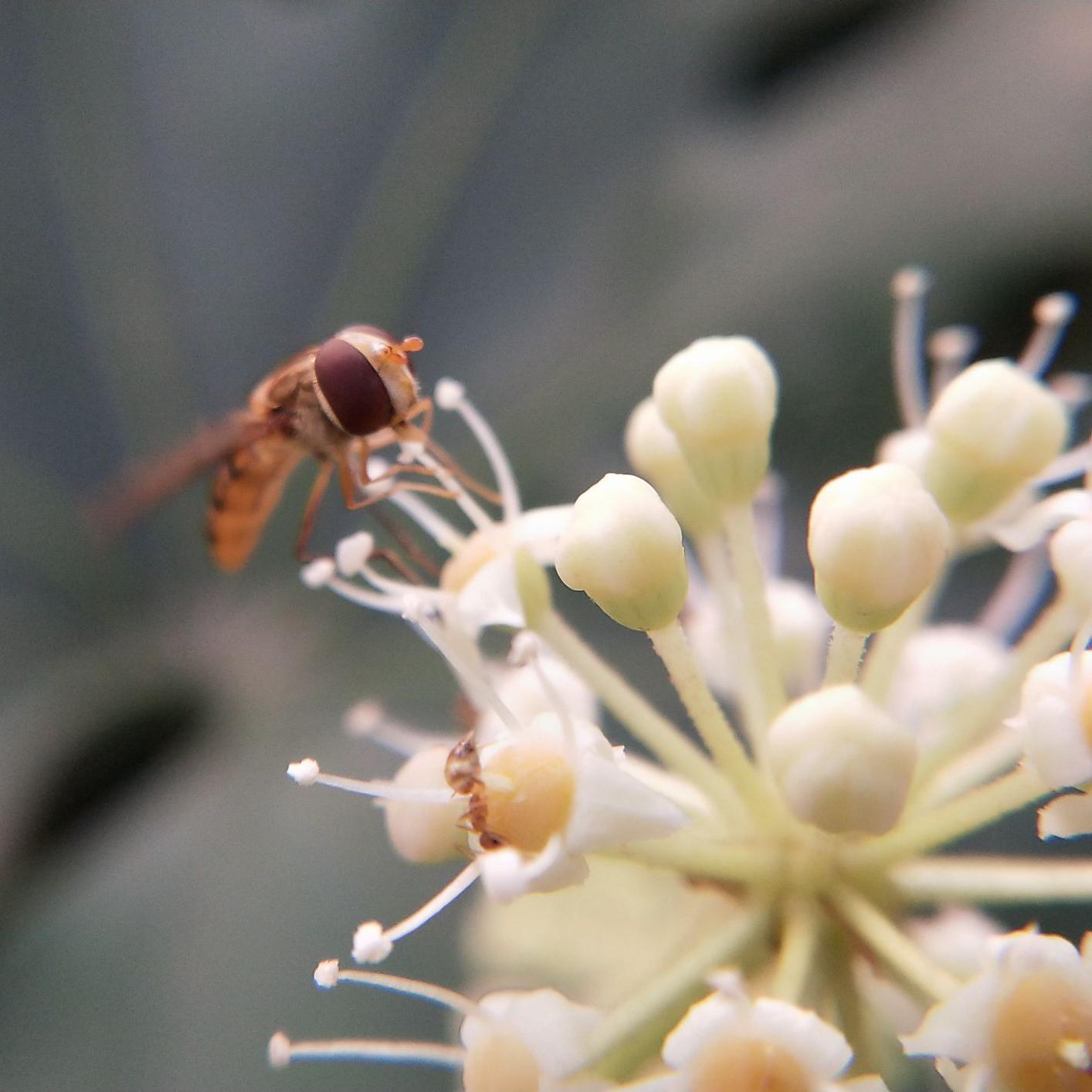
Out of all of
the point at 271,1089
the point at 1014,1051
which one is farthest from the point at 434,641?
the point at 271,1089

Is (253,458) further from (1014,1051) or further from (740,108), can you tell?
(740,108)

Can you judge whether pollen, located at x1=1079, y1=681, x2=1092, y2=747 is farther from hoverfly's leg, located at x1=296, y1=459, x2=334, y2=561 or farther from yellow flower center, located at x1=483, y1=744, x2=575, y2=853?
hoverfly's leg, located at x1=296, y1=459, x2=334, y2=561

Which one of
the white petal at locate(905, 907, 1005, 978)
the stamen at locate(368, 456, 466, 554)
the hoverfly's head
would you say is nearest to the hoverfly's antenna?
the hoverfly's head

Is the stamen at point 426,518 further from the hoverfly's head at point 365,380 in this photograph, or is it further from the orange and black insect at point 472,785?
the orange and black insect at point 472,785

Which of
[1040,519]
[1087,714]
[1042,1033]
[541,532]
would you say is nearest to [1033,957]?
[1042,1033]

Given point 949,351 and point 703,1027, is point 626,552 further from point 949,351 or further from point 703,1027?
point 949,351

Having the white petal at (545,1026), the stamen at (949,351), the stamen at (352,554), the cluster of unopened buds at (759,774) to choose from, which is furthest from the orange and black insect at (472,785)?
the stamen at (949,351)

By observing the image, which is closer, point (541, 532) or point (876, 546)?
point (876, 546)
